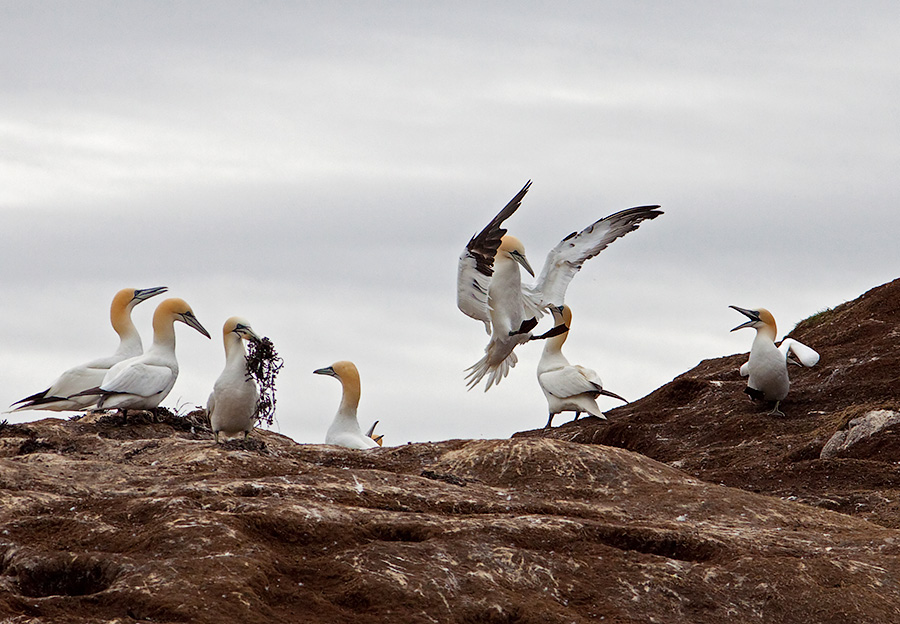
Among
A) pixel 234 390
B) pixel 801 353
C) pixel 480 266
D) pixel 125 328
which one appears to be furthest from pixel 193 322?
pixel 801 353

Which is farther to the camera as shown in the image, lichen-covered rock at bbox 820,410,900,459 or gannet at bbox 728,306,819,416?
gannet at bbox 728,306,819,416

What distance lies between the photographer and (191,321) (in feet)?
46.5

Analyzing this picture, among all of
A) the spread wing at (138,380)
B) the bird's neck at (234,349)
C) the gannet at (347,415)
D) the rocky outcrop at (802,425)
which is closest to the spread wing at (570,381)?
the rocky outcrop at (802,425)

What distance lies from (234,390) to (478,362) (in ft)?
15.8

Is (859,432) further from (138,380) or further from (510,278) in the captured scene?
(138,380)

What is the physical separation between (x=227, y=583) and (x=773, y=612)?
3149 millimetres

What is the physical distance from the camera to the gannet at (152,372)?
42.3ft

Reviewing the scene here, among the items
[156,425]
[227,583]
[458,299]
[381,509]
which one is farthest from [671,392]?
[227,583]

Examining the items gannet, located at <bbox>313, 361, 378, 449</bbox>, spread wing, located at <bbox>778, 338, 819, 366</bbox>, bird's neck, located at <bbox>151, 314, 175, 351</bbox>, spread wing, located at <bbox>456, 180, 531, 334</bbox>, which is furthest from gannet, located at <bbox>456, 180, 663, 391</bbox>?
bird's neck, located at <bbox>151, 314, 175, 351</bbox>

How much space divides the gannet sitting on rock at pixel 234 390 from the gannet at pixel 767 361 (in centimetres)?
789

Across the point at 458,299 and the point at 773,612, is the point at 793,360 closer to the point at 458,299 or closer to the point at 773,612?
the point at 458,299

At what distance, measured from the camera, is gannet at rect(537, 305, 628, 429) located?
19375 mm

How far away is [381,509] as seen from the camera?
7.84 meters

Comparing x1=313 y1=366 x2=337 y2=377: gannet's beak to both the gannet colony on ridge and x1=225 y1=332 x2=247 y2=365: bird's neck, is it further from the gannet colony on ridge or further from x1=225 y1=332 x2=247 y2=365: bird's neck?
x1=225 y1=332 x2=247 y2=365: bird's neck
